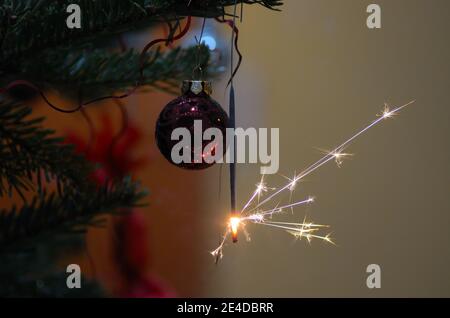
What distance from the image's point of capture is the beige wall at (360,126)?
0.92 metres

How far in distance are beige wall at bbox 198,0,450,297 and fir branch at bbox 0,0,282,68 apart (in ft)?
1.94

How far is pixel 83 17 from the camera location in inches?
15.1

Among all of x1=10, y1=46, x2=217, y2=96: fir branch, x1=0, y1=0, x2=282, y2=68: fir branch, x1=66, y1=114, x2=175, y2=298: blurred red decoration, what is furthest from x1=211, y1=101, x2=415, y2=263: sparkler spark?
x1=0, y1=0, x2=282, y2=68: fir branch

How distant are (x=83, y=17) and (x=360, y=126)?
25.4 inches

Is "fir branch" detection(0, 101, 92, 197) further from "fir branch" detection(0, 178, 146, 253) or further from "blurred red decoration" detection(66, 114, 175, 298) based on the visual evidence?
"blurred red decoration" detection(66, 114, 175, 298)

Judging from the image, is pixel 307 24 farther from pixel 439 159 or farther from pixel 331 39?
pixel 439 159

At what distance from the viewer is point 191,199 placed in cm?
109

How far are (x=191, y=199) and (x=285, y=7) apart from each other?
0.41 meters

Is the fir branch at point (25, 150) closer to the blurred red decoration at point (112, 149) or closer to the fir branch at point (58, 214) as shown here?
the fir branch at point (58, 214)

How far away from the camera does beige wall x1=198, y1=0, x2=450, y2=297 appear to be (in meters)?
0.92

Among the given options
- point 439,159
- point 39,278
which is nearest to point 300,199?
point 439,159

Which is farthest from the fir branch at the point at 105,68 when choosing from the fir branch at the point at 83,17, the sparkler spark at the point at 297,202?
the sparkler spark at the point at 297,202
